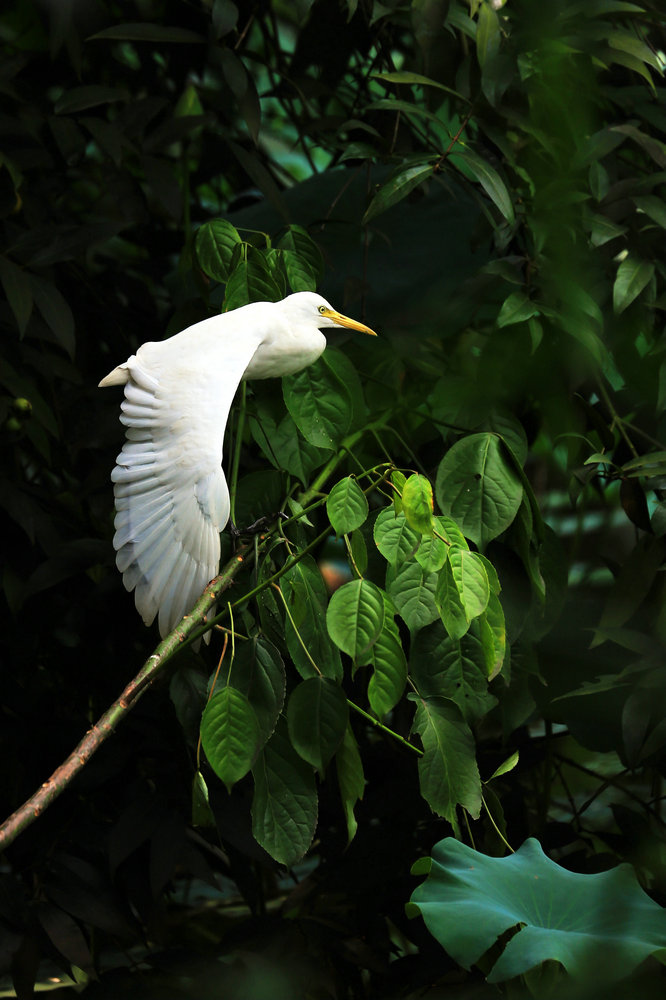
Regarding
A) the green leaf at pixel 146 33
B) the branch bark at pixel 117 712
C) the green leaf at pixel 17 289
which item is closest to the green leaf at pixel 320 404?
the branch bark at pixel 117 712

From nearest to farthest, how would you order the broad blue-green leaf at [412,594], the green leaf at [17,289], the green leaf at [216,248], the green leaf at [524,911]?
the green leaf at [524,911]
the broad blue-green leaf at [412,594]
the green leaf at [216,248]
the green leaf at [17,289]

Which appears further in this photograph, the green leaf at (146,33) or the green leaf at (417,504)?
the green leaf at (146,33)

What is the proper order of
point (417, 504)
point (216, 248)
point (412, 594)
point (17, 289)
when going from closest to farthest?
point (417, 504) < point (412, 594) < point (216, 248) < point (17, 289)

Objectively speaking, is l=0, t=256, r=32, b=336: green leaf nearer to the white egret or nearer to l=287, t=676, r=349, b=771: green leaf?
the white egret

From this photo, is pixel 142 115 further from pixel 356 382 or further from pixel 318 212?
pixel 356 382

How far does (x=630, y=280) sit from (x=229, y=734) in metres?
0.55

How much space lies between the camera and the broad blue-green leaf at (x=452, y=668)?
0.76 m

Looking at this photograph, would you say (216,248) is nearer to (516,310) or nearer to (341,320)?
(341,320)

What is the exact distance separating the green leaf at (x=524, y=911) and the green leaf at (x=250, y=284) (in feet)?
1.54

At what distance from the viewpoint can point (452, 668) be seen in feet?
2.49

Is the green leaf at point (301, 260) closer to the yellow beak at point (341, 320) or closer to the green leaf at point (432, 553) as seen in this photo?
the yellow beak at point (341, 320)

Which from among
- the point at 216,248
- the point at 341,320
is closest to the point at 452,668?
the point at 341,320

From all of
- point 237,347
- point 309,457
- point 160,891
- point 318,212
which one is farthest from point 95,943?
point 318,212

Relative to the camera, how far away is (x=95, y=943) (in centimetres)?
123
